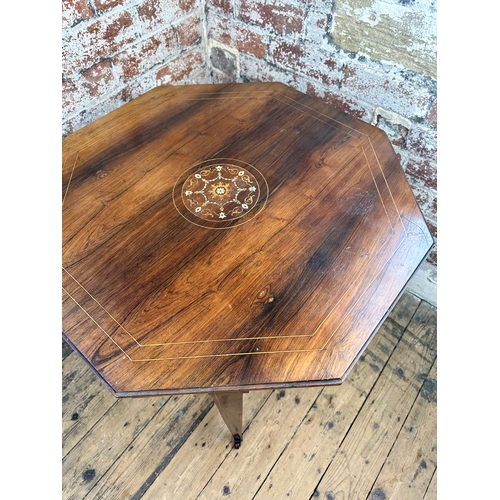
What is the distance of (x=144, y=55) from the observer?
1451 millimetres

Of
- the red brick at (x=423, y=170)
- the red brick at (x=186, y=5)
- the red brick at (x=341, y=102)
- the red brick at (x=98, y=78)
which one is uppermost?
the red brick at (x=186, y=5)

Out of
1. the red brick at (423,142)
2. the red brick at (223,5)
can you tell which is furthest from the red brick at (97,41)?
the red brick at (423,142)

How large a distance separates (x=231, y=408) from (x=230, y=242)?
51 cm

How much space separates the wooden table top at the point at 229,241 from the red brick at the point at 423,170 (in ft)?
0.88

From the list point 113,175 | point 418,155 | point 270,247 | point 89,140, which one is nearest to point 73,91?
point 89,140

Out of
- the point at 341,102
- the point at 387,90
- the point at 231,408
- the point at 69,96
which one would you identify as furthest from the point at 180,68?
the point at 231,408

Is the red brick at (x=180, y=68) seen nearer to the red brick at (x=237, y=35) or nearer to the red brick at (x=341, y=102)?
the red brick at (x=237, y=35)

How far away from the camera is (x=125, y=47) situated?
4.49ft

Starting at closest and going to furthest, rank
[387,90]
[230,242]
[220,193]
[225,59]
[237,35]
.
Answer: [230,242] → [220,193] → [387,90] → [237,35] → [225,59]

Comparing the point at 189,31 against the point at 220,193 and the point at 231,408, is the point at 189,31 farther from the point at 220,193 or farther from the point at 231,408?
the point at 231,408

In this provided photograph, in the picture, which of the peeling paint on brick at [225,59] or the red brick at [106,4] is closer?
the red brick at [106,4]

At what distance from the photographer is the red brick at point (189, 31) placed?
1.54 meters

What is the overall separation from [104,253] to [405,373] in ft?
3.85

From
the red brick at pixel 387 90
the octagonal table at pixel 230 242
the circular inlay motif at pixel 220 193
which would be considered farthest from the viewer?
the red brick at pixel 387 90
